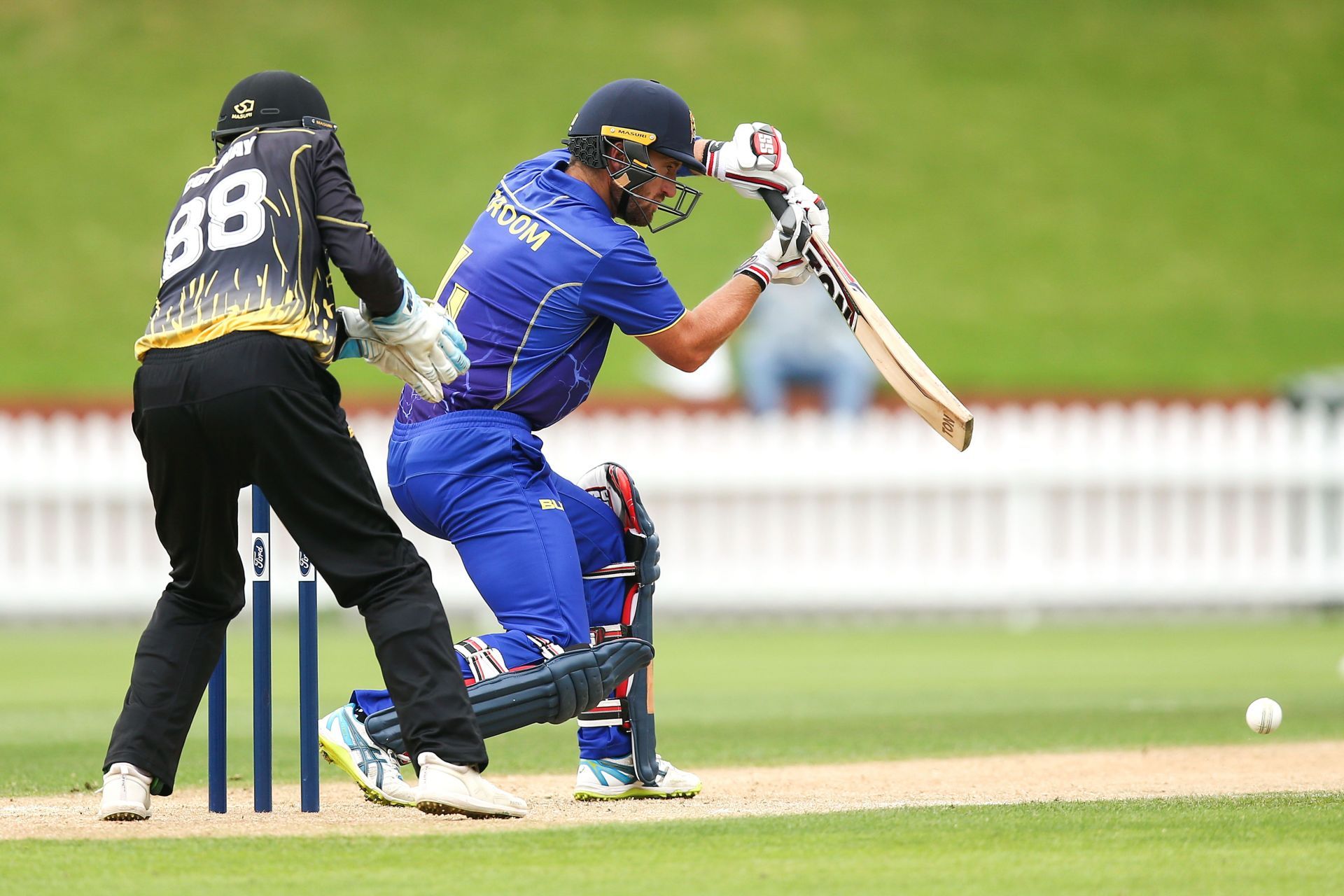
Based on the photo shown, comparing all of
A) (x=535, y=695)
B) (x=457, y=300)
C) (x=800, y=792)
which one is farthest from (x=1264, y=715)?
(x=457, y=300)

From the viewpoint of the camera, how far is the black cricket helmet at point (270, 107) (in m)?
4.79

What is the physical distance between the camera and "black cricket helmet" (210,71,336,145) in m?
4.79

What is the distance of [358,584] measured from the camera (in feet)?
15.0

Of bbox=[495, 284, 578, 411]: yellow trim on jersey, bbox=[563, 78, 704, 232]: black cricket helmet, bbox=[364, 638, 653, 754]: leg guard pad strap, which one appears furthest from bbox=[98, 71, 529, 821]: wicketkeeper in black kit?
bbox=[563, 78, 704, 232]: black cricket helmet

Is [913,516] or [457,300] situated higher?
[457,300]

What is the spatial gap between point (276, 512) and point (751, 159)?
1.77 m

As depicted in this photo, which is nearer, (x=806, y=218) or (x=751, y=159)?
(x=751, y=159)

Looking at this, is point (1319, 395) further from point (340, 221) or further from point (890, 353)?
point (340, 221)

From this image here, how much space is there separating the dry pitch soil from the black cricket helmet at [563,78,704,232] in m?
1.65

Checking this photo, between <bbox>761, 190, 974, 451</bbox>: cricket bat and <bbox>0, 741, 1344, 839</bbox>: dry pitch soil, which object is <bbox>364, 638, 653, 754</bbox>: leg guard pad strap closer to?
<bbox>0, 741, 1344, 839</bbox>: dry pitch soil

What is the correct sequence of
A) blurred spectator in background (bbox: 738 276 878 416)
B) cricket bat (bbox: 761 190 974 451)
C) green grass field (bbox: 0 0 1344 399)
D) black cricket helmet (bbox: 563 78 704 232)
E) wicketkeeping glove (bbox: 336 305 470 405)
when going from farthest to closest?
green grass field (bbox: 0 0 1344 399), blurred spectator in background (bbox: 738 276 878 416), cricket bat (bbox: 761 190 974 451), black cricket helmet (bbox: 563 78 704 232), wicketkeeping glove (bbox: 336 305 470 405)

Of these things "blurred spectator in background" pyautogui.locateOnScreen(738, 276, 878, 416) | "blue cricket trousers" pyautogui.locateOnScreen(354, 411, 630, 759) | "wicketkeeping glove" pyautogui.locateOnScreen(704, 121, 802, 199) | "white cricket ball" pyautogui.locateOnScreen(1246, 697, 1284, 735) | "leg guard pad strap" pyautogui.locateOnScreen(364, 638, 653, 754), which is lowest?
"white cricket ball" pyautogui.locateOnScreen(1246, 697, 1284, 735)

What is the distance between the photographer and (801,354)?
15.5 m

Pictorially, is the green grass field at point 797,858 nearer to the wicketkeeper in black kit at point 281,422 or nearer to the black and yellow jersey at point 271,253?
the wicketkeeper in black kit at point 281,422
